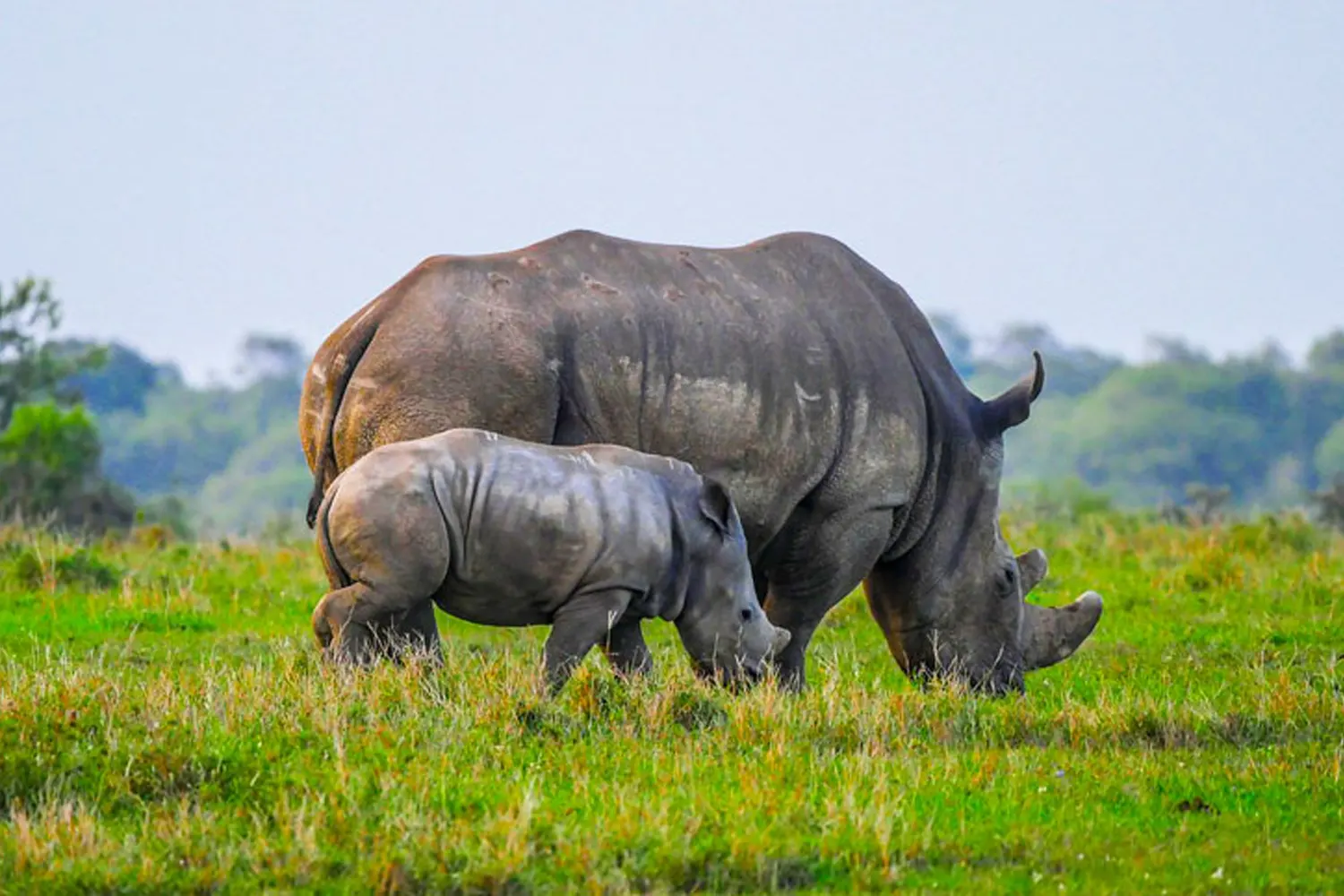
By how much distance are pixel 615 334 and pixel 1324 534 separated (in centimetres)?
1395

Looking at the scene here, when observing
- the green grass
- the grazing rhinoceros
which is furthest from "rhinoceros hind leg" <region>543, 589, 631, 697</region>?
the grazing rhinoceros

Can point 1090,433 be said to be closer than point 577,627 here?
No

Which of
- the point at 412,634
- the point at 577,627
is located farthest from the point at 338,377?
the point at 577,627

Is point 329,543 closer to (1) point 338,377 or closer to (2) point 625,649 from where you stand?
(1) point 338,377

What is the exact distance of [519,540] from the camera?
382 inches

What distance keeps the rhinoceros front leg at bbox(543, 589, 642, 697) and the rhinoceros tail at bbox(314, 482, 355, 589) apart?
36.7 inches

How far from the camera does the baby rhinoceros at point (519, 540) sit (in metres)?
9.52

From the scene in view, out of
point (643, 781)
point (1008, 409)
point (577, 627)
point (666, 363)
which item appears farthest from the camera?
point (1008, 409)

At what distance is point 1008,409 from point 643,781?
4653 mm

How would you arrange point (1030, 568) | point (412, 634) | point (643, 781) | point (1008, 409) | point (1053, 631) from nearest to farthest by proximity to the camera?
point (643, 781)
point (412, 634)
point (1008, 409)
point (1053, 631)
point (1030, 568)

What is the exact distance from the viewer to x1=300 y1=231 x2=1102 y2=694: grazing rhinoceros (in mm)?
10438

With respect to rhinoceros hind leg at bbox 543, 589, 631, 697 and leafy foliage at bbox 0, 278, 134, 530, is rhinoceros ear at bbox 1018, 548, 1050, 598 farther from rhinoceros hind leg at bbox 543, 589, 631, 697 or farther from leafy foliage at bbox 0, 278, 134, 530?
leafy foliage at bbox 0, 278, 134, 530

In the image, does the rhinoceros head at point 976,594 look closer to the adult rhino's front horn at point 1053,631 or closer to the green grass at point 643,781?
the adult rhino's front horn at point 1053,631

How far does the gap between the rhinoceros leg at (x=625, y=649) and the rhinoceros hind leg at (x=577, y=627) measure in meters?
0.35
